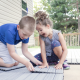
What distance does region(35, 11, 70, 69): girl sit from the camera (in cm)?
188

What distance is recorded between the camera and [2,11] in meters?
5.57

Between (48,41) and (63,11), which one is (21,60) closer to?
(48,41)

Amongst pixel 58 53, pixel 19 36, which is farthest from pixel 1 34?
pixel 58 53

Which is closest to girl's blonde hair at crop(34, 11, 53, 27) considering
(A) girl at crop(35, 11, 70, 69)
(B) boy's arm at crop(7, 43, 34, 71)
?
(A) girl at crop(35, 11, 70, 69)

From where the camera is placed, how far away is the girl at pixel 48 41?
74.0 inches

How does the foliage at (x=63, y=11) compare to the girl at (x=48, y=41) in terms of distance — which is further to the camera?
the foliage at (x=63, y=11)

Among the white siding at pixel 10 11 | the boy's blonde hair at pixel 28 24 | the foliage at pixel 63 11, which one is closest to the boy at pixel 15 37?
the boy's blonde hair at pixel 28 24

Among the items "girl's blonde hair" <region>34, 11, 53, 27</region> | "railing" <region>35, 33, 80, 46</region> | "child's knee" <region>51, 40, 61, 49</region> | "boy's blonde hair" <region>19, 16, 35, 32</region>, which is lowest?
Answer: "railing" <region>35, 33, 80, 46</region>

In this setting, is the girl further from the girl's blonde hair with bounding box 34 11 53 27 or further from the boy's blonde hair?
the boy's blonde hair

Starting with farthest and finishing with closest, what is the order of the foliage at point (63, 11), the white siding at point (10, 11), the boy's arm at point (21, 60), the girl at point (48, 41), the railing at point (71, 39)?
the foliage at point (63, 11), the railing at point (71, 39), the white siding at point (10, 11), the girl at point (48, 41), the boy's arm at point (21, 60)

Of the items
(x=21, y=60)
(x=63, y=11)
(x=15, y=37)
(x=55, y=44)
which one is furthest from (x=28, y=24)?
(x=63, y=11)

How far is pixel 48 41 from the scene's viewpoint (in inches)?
81.4

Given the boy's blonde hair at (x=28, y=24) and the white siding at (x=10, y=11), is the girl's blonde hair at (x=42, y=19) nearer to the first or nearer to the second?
the boy's blonde hair at (x=28, y=24)

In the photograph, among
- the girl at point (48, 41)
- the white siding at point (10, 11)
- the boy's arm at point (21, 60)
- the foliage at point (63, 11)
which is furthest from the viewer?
the foliage at point (63, 11)
